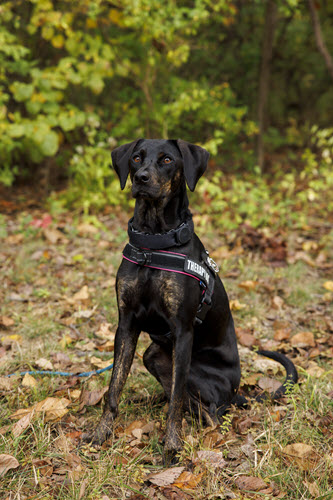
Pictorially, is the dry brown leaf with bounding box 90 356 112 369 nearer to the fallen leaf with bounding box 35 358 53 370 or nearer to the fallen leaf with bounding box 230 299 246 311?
the fallen leaf with bounding box 35 358 53 370

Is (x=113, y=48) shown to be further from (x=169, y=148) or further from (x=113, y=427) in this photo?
(x=113, y=427)

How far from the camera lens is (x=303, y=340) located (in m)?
3.83

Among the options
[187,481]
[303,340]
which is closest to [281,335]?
[303,340]

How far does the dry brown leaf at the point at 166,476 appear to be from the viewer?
7.23 ft

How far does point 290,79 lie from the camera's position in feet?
38.3

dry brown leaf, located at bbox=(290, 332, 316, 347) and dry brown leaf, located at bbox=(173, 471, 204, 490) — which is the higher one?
dry brown leaf, located at bbox=(290, 332, 316, 347)

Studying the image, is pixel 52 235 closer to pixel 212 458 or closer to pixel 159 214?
pixel 159 214

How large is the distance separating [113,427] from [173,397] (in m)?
0.43

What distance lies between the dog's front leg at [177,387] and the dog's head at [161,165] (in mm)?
787

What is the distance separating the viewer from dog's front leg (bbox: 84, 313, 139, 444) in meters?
2.59

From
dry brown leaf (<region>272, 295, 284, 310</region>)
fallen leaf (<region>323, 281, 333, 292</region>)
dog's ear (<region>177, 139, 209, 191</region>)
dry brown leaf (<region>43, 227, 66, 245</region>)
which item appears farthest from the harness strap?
dry brown leaf (<region>43, 227, 66, 245</region>)

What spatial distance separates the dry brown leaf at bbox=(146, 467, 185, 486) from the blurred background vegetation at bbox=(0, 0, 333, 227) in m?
4.23

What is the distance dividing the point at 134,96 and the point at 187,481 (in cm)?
635

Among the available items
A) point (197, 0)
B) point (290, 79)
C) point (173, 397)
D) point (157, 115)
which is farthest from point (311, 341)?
point (290, 79)
